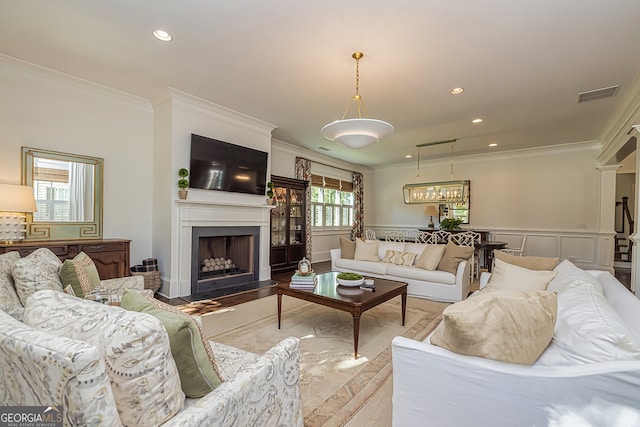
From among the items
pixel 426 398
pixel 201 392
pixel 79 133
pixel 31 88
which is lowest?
pixel 426 398

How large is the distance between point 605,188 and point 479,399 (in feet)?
23.9

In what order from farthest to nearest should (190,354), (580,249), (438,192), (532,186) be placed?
(532,186) < (438,192) < (580,249) < (190,354)

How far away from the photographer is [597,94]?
12.6 feet

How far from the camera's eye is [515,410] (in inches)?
45.8

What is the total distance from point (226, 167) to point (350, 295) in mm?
3003

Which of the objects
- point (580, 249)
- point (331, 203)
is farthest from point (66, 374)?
point (580, 249)

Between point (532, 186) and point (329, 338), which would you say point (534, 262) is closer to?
point (329, 338)

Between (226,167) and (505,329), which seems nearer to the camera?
(505,329)

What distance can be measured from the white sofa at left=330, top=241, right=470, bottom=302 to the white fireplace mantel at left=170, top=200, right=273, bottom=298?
1.88 m

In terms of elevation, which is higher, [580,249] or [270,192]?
[270,192]

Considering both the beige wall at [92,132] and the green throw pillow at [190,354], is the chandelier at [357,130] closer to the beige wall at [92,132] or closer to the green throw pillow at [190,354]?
the green throw pillow at [190,354]

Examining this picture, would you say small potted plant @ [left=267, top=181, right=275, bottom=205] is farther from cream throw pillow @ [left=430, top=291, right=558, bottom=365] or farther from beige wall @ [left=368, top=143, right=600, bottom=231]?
beige wall @ [left=368, top=143, right=600, bottom=231]

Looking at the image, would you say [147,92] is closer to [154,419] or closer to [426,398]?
[154,419]

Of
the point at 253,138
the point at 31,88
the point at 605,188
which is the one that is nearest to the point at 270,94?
the point at 253,138
